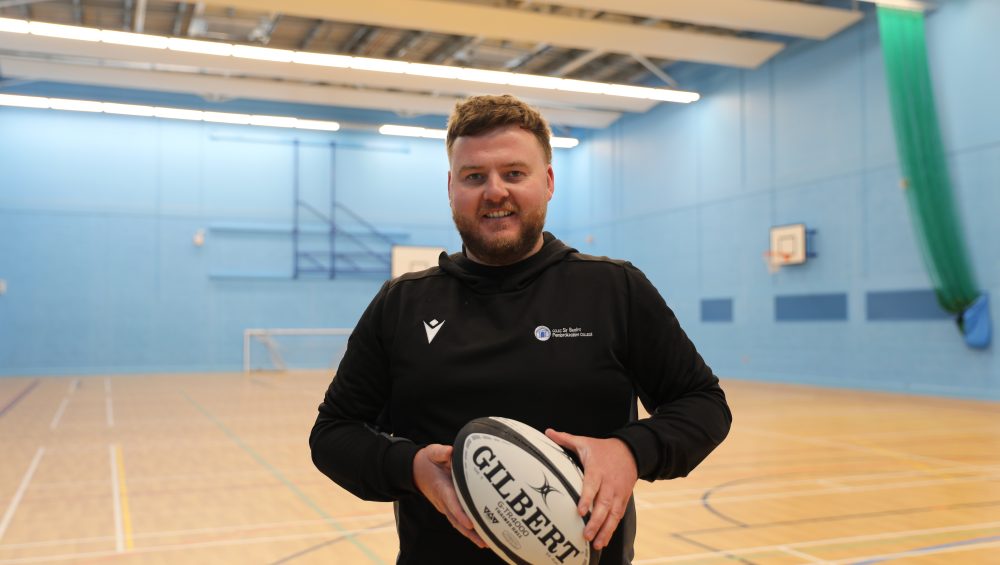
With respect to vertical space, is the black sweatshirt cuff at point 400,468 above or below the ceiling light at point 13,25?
below

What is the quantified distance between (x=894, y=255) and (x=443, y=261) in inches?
495

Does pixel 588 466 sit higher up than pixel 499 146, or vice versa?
pixel 499 146

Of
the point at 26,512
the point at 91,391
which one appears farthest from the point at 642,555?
the point at 91,391

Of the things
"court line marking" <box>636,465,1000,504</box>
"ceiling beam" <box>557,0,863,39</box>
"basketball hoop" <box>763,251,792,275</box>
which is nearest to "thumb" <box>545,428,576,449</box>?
"court line marking" <box>636,465,1000,504</box>

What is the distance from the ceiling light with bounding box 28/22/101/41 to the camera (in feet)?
42.5

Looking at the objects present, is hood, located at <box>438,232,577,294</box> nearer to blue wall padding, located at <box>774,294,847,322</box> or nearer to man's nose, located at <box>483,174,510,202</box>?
man's nose, located at <box>483,174,510,202</box>

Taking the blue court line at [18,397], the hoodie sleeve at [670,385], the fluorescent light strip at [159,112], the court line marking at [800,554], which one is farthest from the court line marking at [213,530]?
the fluorescent light strip at [159,112]

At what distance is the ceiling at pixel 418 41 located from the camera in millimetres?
13031

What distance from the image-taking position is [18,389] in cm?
1505

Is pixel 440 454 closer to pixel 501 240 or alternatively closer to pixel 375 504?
pixel 501 240

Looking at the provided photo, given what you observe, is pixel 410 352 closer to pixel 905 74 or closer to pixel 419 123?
pixel 905 74

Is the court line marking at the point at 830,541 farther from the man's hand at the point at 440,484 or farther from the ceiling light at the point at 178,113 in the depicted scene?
the ceiling light at the point at 178,113

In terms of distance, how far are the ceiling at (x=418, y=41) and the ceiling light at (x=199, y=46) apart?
0.55 metres

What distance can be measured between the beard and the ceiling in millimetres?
11096
